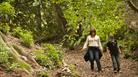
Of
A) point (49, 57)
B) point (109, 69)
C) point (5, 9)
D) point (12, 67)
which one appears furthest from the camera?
point (5, 9)

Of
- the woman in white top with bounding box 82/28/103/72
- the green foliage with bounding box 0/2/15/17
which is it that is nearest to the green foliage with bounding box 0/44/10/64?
the woman in white top with bounding box 82/28/103/72

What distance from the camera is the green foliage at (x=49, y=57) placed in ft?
42.2

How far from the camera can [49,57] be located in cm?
1366

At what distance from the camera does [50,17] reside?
106 feet

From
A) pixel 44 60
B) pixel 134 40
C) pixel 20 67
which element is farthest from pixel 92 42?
pixel 134 40

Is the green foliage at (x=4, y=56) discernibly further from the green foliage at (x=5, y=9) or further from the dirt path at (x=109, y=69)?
the green foliage at (x=5, y=9)

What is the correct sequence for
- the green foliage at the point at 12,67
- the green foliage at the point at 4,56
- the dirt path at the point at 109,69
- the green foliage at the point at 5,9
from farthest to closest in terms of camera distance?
the green foliage at the point at 5,9, the dirt path at the point at 109,69, the green foliage at the point at 4,56, the green foliage at the point at 12,67

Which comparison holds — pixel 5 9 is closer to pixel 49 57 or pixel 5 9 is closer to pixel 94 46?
pixel 49 57

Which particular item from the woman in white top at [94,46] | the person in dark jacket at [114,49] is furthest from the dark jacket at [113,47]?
the woman in white top at [94,46]

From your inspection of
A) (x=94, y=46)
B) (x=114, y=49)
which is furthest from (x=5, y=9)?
(x=114, y=49)

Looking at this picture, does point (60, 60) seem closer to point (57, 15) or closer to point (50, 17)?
point (57, 15)

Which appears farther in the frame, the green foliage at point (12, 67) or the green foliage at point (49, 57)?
the green foliage at point (49, 57)

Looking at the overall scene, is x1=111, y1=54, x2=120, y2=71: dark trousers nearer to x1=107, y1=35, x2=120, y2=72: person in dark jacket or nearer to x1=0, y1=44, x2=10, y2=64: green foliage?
x1=107, y1=35, x2=120, y2=72: person in dark jacket

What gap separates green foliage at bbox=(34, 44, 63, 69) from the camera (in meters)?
12.9
